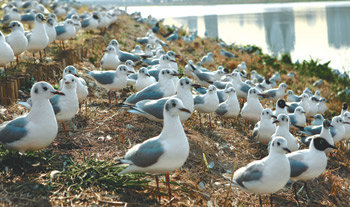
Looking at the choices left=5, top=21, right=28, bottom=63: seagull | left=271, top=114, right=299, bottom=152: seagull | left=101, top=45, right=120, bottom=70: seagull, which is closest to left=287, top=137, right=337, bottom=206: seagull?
left=271, top=114, right=299, bottom=152: seagull

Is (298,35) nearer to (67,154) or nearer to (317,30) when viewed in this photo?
(317,30)

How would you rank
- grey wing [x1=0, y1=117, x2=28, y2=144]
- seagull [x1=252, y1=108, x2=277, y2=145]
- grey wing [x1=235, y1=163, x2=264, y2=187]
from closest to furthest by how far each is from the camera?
grey wing [x1=235, y1=163, x2=264, y2=187] → grey wing [x1=0, y1=117, x2=28, y2=144] → seagull [x1=252, y1=108, x2=277, y2=145]

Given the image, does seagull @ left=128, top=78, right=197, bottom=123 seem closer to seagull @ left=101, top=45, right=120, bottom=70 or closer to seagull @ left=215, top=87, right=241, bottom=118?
seagull @ left=215, top=87, right=241, bottom=118

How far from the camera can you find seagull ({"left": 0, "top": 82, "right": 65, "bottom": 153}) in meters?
4.37

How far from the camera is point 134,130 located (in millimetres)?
6012

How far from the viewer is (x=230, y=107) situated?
24.2 ft

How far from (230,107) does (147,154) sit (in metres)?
3.63

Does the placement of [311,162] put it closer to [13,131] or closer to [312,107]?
[13,131]

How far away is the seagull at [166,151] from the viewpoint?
13.1ft

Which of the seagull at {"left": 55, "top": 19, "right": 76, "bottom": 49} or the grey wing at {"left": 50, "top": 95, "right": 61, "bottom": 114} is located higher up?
the seagull at {"left": 55, "top": 19, "right": 76, "bottom": 49}

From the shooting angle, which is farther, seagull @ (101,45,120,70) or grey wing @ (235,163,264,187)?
seagull @ (101,45,120,70)

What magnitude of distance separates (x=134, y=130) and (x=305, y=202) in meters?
2.72

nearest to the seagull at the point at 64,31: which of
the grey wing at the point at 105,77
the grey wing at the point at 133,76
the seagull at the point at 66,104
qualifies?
the grey wing at the point at 133,76

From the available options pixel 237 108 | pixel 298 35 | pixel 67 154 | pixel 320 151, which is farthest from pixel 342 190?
pixel 298 35
